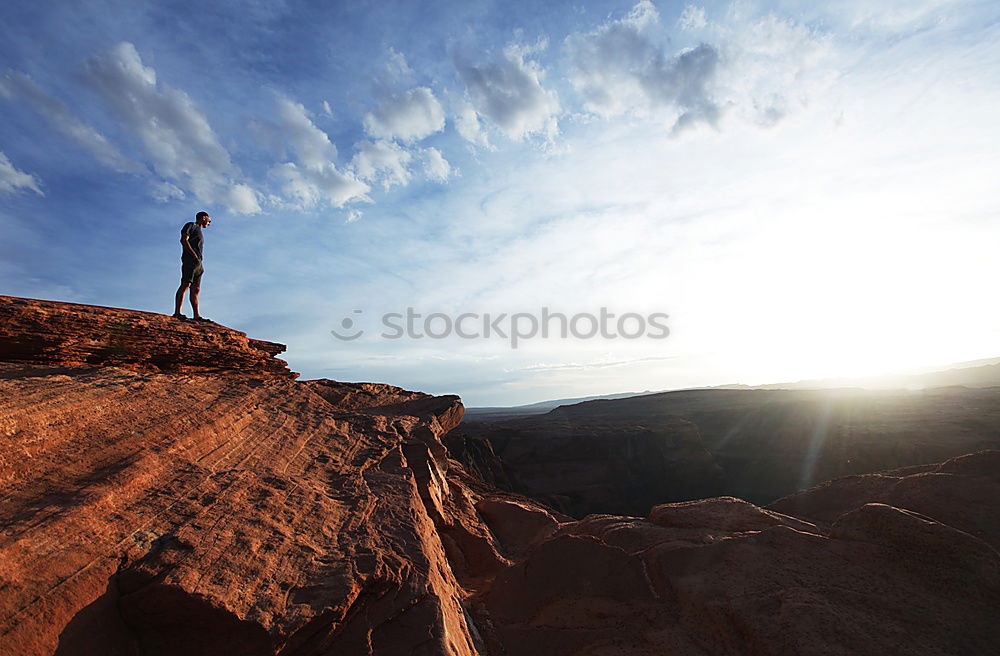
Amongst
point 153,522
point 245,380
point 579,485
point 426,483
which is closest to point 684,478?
point 579,485

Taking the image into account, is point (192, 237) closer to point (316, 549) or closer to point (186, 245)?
point (186, 245)

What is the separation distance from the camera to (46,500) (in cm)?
339

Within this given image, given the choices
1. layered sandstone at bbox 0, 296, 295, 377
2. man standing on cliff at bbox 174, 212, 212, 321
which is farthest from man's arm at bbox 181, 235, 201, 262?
layered sandstone at bbox 0, 296, 295, 377

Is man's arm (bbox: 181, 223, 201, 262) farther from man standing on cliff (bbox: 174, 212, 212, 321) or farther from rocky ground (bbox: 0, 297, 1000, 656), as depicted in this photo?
rocky ground (bbox: 0, 297, 1000, 656)

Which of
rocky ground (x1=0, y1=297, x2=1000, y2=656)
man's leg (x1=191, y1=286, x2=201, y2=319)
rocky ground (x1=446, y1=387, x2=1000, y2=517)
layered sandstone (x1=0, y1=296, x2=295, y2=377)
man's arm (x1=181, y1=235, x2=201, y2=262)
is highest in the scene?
man's arm (x1=181, y1=235, x2=201, y2=262)

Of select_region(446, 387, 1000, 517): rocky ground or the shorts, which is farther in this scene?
select_region(446, 387, 1000, 517): rocky ground

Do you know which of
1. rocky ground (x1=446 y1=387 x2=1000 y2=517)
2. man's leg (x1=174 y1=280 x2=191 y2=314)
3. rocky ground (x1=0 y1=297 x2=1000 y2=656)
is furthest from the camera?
rocky ground (x1=446 y1=387 x2=1000 y2=517)

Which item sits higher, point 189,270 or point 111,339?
point 189,270

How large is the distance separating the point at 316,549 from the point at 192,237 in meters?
6.31

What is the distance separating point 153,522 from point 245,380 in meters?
3.69

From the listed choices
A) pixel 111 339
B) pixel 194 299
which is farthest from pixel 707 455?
pixel 111 339

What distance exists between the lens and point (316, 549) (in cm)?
410

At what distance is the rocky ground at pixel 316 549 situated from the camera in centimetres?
313

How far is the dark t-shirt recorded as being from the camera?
782 cm
